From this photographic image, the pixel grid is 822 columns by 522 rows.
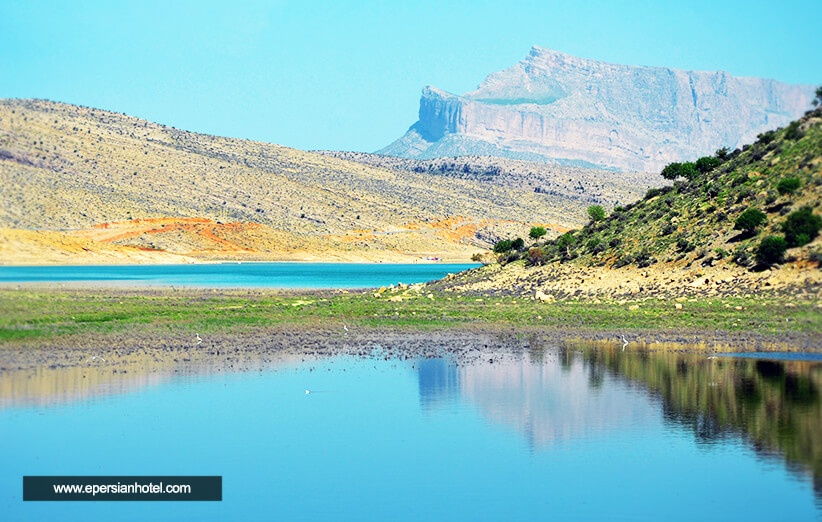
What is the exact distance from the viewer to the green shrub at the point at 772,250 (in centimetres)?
4744

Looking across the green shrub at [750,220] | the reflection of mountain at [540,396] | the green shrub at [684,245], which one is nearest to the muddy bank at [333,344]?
the reflection of mountain at [540,396]

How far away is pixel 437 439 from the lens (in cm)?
2117

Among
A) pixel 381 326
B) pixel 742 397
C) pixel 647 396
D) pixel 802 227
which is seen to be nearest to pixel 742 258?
pixel 802 227

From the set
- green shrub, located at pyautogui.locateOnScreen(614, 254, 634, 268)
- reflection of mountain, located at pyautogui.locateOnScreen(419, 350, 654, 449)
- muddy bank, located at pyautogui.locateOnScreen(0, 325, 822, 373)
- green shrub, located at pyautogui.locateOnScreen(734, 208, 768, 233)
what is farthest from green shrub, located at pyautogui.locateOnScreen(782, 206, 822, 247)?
reflection of mountain, located at pyautogui.locateOnScreen(419, 350, 654, 449)

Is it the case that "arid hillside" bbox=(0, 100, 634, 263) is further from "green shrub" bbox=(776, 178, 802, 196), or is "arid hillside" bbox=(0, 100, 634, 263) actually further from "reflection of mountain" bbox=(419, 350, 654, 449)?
"reflection of mountain" bbox=(419, 350, 654, 449)

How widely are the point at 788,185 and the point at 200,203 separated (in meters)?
127

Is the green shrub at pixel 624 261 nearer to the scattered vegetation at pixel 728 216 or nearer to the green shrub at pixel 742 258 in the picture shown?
the scattered vegetation at pixel 728 216

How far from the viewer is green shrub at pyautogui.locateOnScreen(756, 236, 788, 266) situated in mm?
47438

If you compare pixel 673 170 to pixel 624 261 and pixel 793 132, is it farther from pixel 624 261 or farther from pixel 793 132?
pixel 624 261

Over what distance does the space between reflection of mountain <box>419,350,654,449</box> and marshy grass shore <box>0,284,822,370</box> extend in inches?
171

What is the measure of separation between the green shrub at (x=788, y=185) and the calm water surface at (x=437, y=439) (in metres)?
23.5

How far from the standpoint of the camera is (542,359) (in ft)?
110

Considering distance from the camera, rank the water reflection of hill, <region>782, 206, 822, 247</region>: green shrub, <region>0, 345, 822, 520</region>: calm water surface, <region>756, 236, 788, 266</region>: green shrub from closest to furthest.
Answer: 1. <region>0, 345, 822, 520</region>: calm water surface
2. the water reflection of hill
3. <region>756, 236, 788, 266</region>: green shrub
4. <region>782, 206, 822, 247</region>: green shrub


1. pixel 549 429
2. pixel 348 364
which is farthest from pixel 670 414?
pixel 348 364
